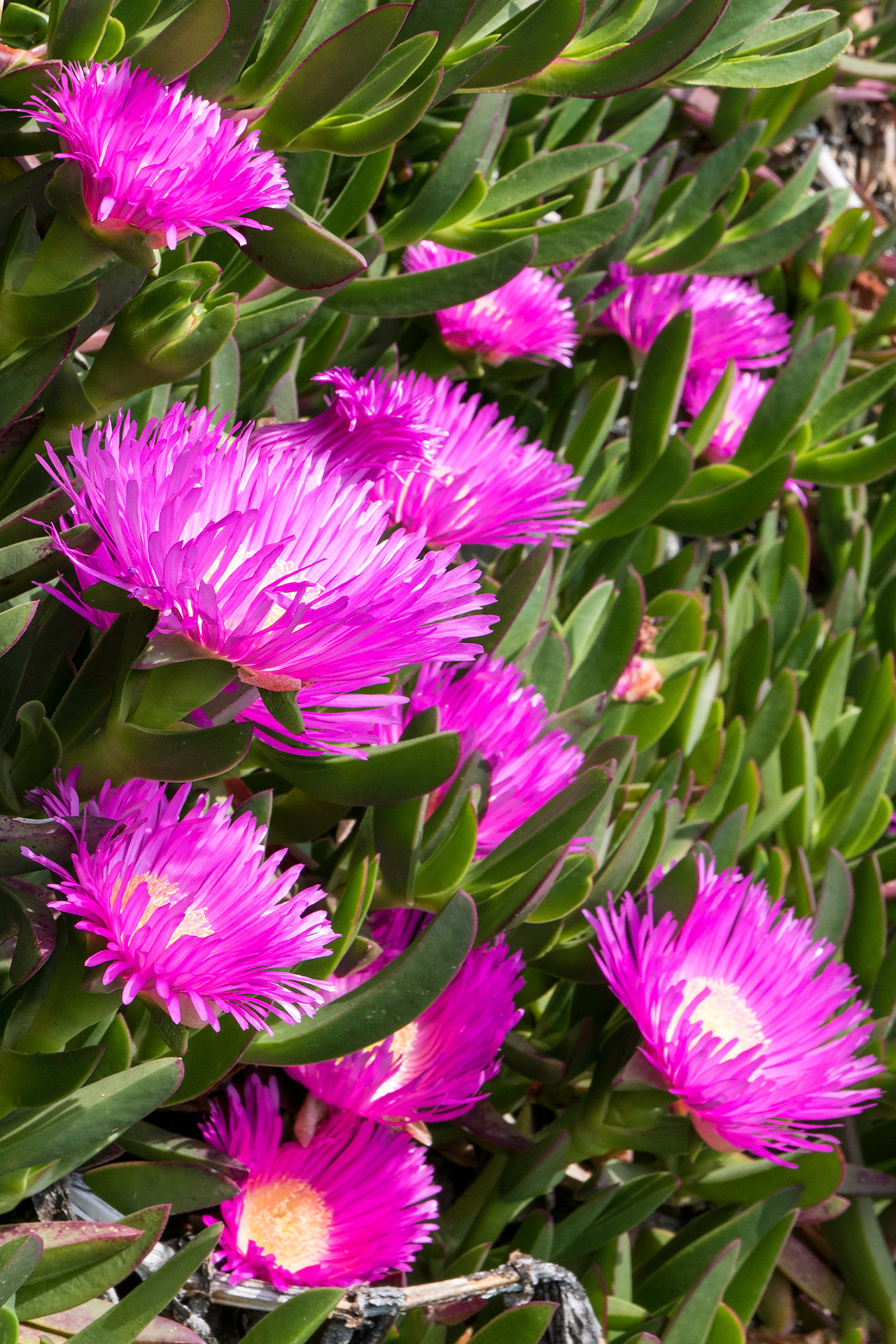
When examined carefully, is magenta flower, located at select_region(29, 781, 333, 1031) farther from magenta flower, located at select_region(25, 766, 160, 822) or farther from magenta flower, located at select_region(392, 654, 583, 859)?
magenta flower, located at select_region(392, 654, 583, 859)

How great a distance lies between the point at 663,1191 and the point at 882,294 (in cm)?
123

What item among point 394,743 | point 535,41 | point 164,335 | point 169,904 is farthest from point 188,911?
point 535,41

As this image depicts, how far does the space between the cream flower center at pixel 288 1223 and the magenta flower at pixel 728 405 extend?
70 centimetres

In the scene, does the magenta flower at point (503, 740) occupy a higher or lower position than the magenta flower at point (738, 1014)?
higher

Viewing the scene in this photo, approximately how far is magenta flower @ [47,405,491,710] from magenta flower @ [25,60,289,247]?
8 cm

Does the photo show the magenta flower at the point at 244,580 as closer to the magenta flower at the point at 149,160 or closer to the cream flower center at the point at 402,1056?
the magenta flower at the point at 149,160

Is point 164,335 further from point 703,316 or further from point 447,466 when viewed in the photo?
point 703,316

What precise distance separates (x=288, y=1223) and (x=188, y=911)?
262mm

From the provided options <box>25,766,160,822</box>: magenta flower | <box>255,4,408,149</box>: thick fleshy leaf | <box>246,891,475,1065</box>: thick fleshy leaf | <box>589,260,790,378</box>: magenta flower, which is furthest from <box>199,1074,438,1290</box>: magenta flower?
<box>589,260,790,378</box>: magenta flower

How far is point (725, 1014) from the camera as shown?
690mm

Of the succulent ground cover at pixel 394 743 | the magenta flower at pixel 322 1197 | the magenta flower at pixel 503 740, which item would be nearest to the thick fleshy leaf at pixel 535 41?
the succulent ground cover at pixel 394 743

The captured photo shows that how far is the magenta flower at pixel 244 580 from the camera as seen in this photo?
1.23 feet

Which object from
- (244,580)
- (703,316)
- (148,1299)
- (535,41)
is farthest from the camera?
(703,316)

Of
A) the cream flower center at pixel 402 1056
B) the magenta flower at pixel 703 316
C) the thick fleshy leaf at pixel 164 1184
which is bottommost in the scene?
the thick fleshy leaf at pixel 164 1184
